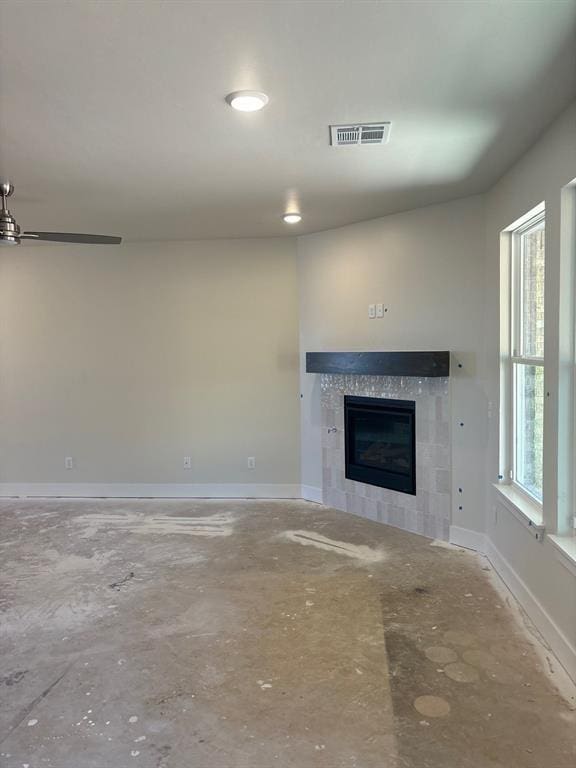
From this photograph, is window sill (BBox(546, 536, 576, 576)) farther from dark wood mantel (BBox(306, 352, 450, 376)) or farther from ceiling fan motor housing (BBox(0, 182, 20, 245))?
ceiling fan motor housing (BBox(0, 182, 20, 245))

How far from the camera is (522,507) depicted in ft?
10.1

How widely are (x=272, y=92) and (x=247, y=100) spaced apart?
113 millimetres

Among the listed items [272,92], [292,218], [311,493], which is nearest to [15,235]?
[272,92]

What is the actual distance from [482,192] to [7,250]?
4504 millimetres

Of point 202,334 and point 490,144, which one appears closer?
point 490,144

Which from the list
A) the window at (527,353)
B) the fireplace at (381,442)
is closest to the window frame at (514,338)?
the window at (527,353)

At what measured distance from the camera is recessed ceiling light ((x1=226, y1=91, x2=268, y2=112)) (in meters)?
2.25

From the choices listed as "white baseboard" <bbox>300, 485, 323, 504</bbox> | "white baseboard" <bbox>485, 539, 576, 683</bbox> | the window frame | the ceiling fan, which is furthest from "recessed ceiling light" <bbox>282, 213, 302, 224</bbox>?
"white baseboard" <bbox>485, 539, 576, 683</bbox>

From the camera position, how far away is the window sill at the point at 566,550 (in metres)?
2.37

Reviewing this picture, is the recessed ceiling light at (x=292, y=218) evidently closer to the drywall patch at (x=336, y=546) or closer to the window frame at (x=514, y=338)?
the window frame at (x=514, y=338)

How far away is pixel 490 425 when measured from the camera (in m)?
3.78

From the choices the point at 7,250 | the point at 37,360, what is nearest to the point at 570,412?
the point at 37,360

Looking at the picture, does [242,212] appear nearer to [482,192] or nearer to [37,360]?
[482,192]

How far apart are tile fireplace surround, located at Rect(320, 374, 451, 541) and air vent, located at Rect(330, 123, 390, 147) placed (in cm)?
191
